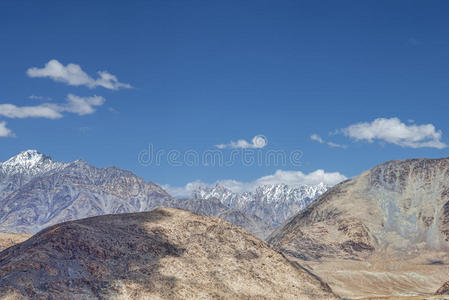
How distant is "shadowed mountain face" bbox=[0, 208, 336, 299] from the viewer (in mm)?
56781

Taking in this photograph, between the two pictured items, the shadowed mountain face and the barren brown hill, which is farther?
the barren brown hill

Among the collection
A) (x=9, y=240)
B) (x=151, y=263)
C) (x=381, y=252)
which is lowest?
(x=151, y=263)

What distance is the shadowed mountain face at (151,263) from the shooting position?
2235 inches

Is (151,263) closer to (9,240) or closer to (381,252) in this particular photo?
A: (9,240)

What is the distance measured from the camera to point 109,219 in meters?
78.8

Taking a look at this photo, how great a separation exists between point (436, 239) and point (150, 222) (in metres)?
140

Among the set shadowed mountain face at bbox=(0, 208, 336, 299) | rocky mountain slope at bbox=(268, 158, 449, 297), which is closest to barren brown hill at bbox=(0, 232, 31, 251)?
shadowed mountain face at bbox=(0, 208, 336, 299)

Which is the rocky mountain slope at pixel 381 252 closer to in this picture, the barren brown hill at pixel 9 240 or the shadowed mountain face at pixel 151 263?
the shadowed mountain face at pixel 151 263

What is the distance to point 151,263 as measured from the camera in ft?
221

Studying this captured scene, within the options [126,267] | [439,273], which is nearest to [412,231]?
[439,273]

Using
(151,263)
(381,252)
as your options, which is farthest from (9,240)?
(381,252)

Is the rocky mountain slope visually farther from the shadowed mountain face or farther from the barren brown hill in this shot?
the barren brown hill

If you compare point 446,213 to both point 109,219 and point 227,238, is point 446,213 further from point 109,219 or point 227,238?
point 109,219

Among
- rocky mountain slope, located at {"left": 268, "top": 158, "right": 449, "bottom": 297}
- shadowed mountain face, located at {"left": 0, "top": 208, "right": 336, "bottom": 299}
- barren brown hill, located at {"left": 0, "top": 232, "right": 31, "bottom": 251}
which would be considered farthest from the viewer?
rocky mountain slope, located at {"left": 268, "top": 158, "right": 449, "bottom": 297}
